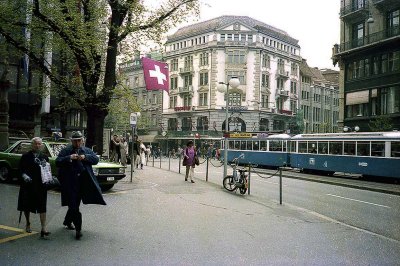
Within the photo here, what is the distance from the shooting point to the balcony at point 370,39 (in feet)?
105

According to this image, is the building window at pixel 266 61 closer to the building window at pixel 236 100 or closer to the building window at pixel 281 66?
the building window at pixel 281 66

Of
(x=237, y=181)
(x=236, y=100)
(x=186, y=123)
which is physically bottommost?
(x=237, y=181)

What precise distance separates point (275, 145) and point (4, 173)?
21.7 metres

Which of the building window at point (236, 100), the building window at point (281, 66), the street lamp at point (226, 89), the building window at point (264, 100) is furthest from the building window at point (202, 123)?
the street lamp at point (226, 89)

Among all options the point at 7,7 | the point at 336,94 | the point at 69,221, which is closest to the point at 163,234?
the point at 69,221

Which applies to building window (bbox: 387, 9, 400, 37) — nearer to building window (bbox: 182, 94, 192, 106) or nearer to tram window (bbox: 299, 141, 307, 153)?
tram window (bbox: 299, 141, 307, 153)

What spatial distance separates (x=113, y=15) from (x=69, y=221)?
1129 centimetres

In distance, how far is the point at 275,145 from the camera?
1249 inches

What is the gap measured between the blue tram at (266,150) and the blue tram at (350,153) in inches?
61.1

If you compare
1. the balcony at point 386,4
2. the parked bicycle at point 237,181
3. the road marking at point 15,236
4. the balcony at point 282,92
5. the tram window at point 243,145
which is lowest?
the road marking at point 15,236

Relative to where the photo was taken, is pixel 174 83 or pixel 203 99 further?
pixel 174 83

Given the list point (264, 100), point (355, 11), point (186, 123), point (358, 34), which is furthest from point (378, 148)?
point (186, 123)

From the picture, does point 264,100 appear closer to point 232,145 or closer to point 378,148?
point 232,145

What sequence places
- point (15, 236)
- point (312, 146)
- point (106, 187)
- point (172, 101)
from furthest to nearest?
point (172, 101) → point (312, 146) → point (106, 187) → point (15, 236)
